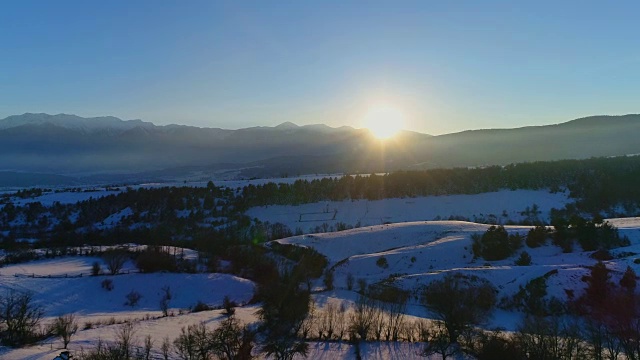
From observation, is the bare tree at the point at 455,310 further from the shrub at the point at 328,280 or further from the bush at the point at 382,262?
the bush at the point at 382,262

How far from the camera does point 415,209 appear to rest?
344 feet

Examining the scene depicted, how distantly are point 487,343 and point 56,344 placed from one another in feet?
87.5

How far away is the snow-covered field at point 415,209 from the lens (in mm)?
98938

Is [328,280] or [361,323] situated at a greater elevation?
[361,323]

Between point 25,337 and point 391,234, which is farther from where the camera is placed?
point 391,234

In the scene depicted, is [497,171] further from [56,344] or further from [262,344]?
[56,344]

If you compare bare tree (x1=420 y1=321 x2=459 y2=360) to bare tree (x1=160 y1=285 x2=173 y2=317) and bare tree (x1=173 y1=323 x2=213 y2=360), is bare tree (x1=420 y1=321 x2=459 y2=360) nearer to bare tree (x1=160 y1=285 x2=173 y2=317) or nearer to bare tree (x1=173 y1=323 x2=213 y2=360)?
bare tree (x1=173 y1=323 x2=213 y2=360)

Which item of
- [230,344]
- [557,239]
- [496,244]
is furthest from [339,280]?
[230,344]

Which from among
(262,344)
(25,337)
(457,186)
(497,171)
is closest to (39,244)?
(25,337)

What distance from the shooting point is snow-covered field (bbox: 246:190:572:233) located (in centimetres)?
9894

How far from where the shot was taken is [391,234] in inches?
2894

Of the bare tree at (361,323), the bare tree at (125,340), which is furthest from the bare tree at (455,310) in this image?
the bare tree at (125,340)

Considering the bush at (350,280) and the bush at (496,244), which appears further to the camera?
the bush at (496,244)

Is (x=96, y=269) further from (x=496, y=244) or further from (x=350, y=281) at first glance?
(x=496, y=244)
